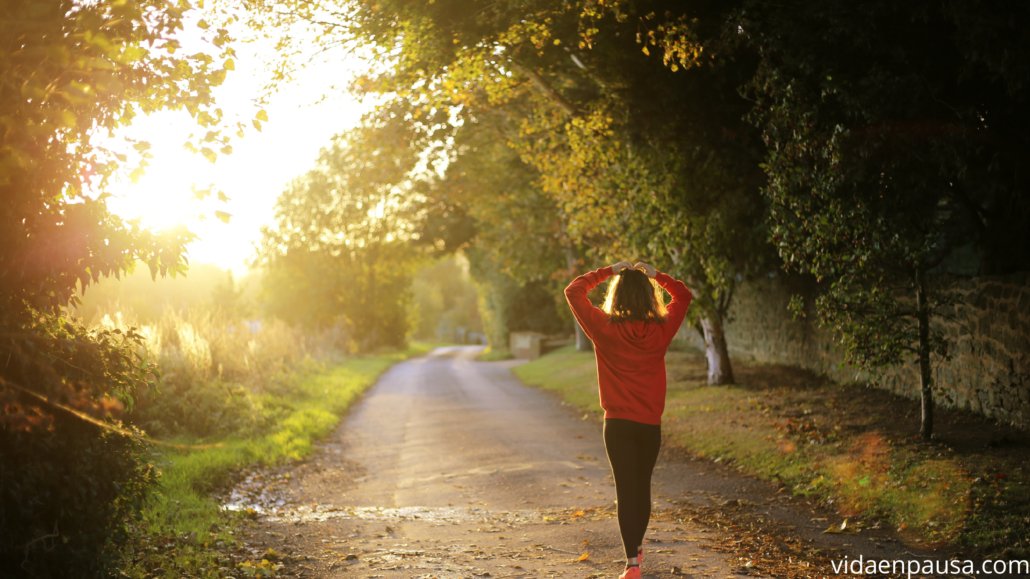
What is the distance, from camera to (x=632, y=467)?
6.32 m

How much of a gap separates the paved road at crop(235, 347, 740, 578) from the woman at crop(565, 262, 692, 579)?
0.68m

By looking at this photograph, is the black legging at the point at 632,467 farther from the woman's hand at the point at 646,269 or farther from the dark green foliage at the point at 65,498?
the dark green foliage at the point at 65,498

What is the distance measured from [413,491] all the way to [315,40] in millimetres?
7231

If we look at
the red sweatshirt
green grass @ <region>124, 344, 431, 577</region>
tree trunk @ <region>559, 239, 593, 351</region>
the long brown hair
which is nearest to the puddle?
green grass @ <region>124, 344, 431, 577</region>

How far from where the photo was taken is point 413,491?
444 inches

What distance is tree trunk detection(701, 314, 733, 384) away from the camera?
19.6m

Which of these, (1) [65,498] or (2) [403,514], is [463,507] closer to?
(2) [403,514]

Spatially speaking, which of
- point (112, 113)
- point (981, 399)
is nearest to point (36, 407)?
point (112, 113)

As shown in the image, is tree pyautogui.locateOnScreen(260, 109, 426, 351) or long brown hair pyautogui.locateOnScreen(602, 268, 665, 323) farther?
Result: tree pyautogui.locateOnScreen(260, 109, 426, 351)

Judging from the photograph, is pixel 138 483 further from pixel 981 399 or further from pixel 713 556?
pixel 981 399

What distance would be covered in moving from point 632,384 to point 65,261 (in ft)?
12.4

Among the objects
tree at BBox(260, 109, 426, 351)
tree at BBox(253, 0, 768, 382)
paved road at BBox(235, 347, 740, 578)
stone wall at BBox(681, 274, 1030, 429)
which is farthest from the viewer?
tree at BBox(260, 109, 426, 351)

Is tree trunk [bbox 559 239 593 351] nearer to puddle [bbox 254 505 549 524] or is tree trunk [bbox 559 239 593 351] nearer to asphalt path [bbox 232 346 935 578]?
asphalt path [bbox 232 346 935 578]

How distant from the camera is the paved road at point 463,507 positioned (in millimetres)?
7195
